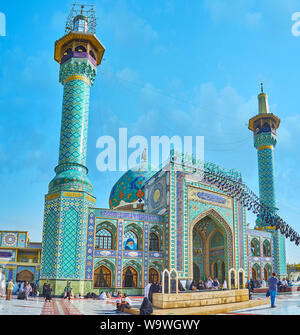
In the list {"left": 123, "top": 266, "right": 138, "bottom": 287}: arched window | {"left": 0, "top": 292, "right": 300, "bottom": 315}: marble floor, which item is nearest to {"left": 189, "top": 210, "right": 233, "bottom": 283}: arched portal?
{"left": 123, "top": 266, "right": 138, "bottom": 287}: arched window

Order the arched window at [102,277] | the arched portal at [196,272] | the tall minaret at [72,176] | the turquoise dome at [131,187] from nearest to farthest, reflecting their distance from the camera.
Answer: the tall minaret at [72,176] < the arched window at [102,277] < the arched portal at [196,272] < the turquoise dome at [131,187]

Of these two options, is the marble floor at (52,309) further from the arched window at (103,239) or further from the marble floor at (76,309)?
the arched window at (103,239)

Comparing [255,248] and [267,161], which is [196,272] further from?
[267,161]

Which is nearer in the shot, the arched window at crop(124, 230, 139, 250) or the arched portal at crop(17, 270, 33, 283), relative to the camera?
the arched window at crop(124, 230, 139, 250)

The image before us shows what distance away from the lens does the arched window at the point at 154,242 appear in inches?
880

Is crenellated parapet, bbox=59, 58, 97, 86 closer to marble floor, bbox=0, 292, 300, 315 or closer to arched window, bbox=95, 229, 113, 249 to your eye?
arched window, bbox=95, 229, 113, 249

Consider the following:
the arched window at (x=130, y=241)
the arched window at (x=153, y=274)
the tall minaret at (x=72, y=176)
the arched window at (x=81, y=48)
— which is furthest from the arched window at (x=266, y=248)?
the arched window at (x=81, y=48)

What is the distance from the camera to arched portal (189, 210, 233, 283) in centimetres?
2466

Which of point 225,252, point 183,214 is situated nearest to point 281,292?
point 225,252

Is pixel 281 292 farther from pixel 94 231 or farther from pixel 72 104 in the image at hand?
pixel 72 104

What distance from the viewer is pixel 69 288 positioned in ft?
56.7

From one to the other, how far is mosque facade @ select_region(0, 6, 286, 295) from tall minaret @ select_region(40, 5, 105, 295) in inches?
2.0

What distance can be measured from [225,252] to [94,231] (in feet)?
33.2

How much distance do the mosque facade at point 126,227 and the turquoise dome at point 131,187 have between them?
73cm
